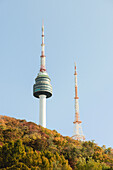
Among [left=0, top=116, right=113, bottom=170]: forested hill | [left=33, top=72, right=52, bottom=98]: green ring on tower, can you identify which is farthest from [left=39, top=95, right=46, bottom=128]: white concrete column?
[left=0, top=116, right=113, bottom=170]: forested hill

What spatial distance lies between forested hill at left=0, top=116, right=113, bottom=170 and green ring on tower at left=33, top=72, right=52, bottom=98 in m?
37.9

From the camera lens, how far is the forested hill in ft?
131

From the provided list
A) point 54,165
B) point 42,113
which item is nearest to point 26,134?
point 54,165

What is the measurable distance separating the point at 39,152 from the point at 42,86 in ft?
243

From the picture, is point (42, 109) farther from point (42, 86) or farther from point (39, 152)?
point (39, 152)

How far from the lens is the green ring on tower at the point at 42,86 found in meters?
118

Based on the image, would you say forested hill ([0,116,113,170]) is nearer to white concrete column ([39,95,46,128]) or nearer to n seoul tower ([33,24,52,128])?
white concrete column ([39,95,46,128])

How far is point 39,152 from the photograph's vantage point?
149 ft

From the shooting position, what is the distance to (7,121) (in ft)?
249

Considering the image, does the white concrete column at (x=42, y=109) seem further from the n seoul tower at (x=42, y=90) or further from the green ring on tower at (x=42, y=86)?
the green ring on tower at (x=42, y=86)

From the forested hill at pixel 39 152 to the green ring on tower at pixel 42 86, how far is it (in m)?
37.9

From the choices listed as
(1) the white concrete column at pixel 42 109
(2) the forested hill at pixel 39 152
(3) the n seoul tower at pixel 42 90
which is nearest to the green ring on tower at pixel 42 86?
(3) the n seoul tower at pixel 42 90

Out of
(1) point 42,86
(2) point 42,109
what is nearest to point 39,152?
(2) point 42,109

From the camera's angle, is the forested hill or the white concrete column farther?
the white concrete column
